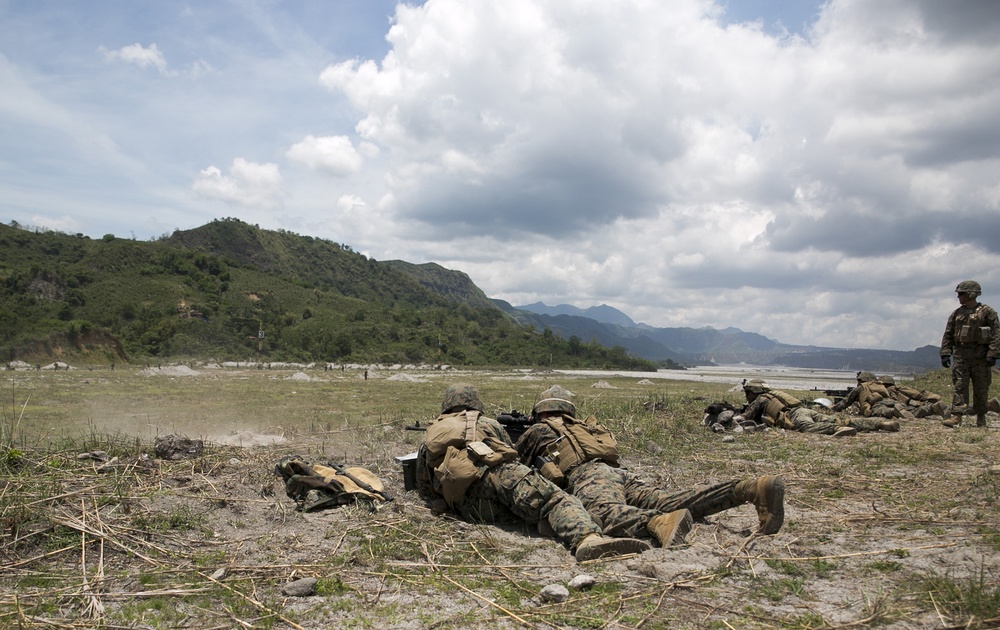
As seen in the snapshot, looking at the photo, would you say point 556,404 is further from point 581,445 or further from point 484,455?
point 484,455

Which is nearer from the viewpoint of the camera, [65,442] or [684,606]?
[684,606]

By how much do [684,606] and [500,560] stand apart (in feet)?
5.13

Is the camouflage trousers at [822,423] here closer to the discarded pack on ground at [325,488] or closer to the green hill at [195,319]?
the discarded pack on ground at [325,488]

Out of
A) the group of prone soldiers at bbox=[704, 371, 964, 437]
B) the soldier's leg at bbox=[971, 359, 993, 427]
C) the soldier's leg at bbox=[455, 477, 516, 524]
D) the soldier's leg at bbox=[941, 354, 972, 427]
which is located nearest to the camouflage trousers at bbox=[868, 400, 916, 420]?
the group of prone soldiers at bbox=[704, 371, 964, 437]

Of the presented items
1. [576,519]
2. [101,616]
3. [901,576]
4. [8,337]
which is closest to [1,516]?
[101,616]

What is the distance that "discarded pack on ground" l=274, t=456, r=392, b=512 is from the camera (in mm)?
6102

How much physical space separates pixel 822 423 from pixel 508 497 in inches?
321

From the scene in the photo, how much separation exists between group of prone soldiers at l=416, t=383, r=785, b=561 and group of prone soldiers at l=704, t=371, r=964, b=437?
663cm

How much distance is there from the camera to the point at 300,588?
3.88 metres

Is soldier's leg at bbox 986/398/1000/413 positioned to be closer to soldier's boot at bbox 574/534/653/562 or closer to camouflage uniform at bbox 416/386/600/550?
camouflage uniform at bbox 416/386/600/550

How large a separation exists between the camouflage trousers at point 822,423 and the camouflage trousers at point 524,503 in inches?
302

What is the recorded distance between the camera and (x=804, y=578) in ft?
13.1

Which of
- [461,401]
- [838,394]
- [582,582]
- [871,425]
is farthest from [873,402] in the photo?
[582,582]

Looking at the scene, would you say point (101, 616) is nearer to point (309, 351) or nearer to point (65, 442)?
point (65, 442)
